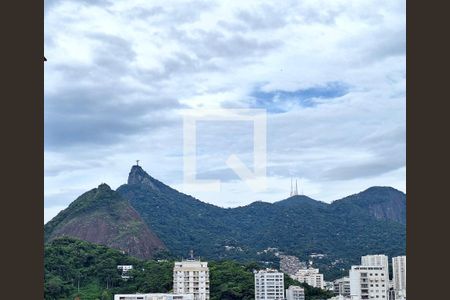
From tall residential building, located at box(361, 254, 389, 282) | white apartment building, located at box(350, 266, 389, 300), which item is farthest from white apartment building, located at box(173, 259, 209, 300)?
tall residential building, located at box(361, 254, 389, 282)

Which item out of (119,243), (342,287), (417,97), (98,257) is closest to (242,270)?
(342,287)

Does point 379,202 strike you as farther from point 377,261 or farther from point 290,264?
point 377,261

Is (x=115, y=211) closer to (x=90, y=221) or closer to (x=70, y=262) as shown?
(x=90, y=221)

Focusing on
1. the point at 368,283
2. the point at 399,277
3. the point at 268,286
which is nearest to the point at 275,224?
the point at 268,286

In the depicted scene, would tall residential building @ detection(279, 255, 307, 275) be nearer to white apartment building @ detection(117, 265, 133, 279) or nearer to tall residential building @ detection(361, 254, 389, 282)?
tall residential building @ detection(361, 254, 389, 282)

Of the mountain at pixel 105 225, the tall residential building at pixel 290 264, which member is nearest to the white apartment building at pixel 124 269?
the mountain at pixel 105 225

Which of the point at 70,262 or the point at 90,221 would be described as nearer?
the point at 70,262
